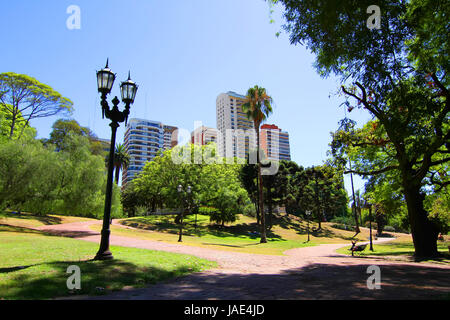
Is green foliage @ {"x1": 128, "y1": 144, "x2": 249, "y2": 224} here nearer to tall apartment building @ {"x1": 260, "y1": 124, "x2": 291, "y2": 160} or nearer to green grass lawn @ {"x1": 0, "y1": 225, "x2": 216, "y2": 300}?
green grass lawn @ {"x1": 0, "y1": 225, "x2": 216, "y2": 300}

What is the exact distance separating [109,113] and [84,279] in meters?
5.04

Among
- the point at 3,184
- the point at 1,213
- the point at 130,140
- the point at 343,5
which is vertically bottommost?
the point at 1,213

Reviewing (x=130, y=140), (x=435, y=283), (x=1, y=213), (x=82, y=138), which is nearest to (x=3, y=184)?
(x=1, y=213)

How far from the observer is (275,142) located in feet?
469

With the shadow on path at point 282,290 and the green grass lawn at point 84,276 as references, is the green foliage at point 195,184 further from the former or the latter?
the shadow on path at point 282,290

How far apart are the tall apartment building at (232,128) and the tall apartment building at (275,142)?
238 inches

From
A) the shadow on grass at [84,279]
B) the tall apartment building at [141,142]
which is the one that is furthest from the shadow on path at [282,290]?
the tall apartment building at [141,142]

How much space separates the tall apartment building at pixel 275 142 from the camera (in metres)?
135

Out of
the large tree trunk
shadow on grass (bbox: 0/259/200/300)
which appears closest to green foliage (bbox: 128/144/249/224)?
the large tree trunk

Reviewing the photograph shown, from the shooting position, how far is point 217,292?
5.36 m

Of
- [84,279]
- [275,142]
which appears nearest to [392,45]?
[84,279]
